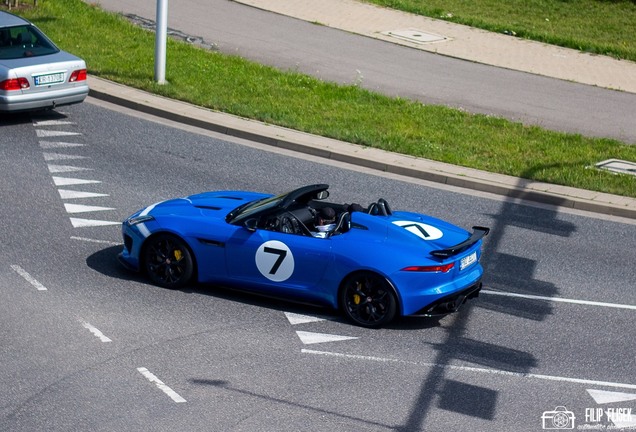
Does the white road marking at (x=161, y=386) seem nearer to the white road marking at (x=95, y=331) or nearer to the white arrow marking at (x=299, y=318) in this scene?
the white road marking at (x=95, y=331)

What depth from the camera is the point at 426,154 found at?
18672 millimetres

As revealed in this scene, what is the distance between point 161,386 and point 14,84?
9.54 meters

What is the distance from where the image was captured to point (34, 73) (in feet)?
61.1

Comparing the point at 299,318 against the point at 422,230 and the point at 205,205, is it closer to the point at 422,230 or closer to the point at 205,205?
the point at 422,230

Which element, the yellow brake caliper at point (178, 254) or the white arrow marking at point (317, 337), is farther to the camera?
the yellow brake caliper at point (178, 254)

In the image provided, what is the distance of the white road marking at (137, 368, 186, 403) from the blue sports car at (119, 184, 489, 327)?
2.14 meters

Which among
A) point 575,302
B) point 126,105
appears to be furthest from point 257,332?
point 126,105

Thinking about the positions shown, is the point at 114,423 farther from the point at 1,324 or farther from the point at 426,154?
the point at 426,154

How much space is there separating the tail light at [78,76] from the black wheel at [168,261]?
7.16 m

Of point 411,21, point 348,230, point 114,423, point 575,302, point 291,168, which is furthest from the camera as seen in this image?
point 411,21

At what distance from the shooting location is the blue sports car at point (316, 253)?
11773 millimetres

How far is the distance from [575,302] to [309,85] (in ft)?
33.5

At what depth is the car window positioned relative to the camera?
19.2 metres

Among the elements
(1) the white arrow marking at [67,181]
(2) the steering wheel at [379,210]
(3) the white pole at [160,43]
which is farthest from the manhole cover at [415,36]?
(2) the steering wheel at [379,210]
